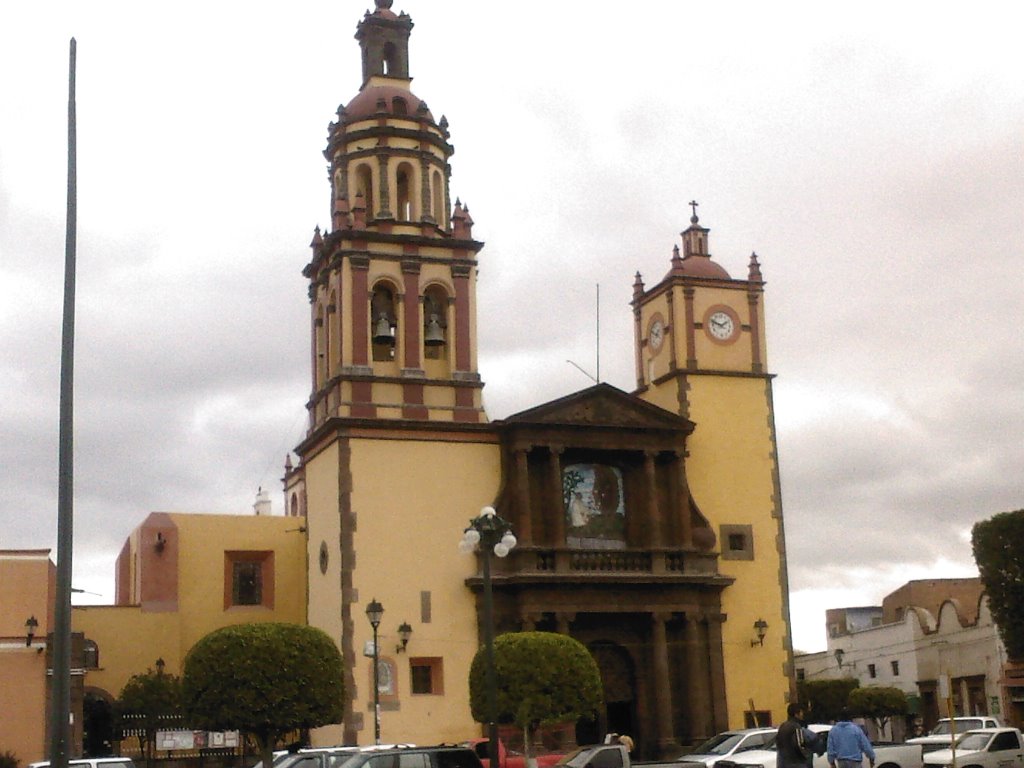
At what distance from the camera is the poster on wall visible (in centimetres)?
4044

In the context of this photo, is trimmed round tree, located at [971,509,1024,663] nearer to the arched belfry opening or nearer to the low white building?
the low white building

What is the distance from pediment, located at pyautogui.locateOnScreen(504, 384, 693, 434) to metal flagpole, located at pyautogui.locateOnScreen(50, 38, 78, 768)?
981 inches

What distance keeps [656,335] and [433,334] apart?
7937 mm

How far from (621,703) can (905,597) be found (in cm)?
3631

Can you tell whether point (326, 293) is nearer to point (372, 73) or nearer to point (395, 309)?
point (395, 309)

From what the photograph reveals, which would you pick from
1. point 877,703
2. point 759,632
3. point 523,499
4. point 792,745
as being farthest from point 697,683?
point 792,745

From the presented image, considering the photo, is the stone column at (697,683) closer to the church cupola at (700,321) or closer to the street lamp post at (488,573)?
the church cupola at (700,321)

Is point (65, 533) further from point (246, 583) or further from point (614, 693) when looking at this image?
point (246, 583)

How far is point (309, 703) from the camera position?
1174 inches

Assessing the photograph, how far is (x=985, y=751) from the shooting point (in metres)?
30.0

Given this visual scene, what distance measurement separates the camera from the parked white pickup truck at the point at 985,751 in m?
29.6

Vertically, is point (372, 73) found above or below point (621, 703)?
above

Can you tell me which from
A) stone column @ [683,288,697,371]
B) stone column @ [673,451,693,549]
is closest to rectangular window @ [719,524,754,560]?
stone column @ [673,451,693,549]

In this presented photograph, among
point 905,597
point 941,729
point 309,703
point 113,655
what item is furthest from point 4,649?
point 905,597
